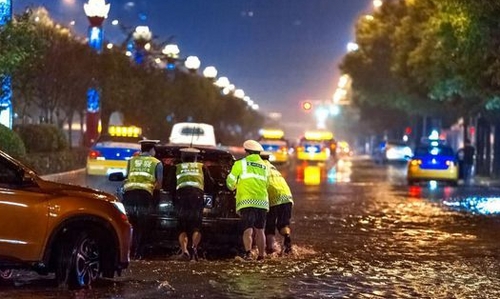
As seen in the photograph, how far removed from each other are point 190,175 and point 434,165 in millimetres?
21171

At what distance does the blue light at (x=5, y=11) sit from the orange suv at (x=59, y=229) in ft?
35.6

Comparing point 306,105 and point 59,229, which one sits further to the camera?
point 306,105

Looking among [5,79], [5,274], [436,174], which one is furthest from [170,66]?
[5,274]

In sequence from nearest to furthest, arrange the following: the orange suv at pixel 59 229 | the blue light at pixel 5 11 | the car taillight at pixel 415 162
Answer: the orange suv at pixel 59 229
the blue light at pixel 5 11
the car taillight at pixel 415 162

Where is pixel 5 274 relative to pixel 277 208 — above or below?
below

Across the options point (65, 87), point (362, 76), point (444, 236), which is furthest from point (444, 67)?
point (362, 76)

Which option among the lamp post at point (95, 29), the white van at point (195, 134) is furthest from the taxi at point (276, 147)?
the white van at point (195, 134)

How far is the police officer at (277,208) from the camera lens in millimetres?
13664

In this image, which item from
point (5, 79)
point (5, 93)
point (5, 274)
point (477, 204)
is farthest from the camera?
point (477, 204)

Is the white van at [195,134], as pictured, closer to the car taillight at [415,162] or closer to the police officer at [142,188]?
the car taillight at [415,162]

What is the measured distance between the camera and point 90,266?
10.5m

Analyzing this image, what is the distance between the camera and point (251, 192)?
12844 mm

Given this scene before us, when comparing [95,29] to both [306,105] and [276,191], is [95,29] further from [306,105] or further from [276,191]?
[306,105]

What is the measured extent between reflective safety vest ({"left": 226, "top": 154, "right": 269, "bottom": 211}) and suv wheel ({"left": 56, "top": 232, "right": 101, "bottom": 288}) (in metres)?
2.87
